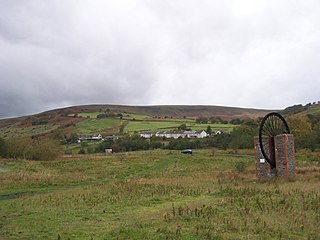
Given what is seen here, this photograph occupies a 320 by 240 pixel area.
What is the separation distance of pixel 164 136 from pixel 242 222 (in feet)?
310

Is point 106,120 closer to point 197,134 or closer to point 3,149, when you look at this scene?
point 197,134

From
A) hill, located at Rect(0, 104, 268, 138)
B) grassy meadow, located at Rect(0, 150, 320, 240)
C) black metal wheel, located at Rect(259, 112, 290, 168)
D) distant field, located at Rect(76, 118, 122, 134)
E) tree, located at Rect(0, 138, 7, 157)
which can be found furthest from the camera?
hill, located at Rect(0, 104, 268, 138)

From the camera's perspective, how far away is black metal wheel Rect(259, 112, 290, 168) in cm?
→ 2720

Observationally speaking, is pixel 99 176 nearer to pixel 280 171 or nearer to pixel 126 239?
pixel 280 171

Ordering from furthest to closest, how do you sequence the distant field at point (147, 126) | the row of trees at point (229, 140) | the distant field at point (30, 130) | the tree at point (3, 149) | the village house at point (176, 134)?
the distant field at point (147, 126)
the distant field at point (30, 130)
the village house at point (176, 134)
the row of trees at point (229, 140)
the tree at point (3, 149)

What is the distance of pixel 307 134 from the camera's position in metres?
65.4

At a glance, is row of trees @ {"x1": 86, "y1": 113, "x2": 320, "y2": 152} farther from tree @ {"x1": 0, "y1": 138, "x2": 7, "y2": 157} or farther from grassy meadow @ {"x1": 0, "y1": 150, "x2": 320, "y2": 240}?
grassy meadow @ {"x1": 0, "y1": 150, "x2": 320, "y2": 240}

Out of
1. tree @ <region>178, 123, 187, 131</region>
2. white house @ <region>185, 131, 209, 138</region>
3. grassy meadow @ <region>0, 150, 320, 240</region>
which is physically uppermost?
tree @ <region>178, 123, 187, 131</region>

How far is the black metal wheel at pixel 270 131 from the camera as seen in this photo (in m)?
27.2

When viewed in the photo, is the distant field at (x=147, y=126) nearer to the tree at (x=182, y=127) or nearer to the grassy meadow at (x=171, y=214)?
the tree at (x=182, y=127)

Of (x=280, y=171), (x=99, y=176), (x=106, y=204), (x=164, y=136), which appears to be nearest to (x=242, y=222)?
(x=106, y=204)

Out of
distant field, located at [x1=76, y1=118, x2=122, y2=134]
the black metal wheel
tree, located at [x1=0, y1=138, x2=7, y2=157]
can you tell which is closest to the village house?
distant field, located at [x1=76, y1=118, x2=122, y2=134]

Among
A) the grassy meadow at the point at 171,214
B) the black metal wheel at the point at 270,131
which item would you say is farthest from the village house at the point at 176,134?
the grassy meadow at the point at 171,214

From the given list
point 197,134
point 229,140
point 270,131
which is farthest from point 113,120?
point 270,131
